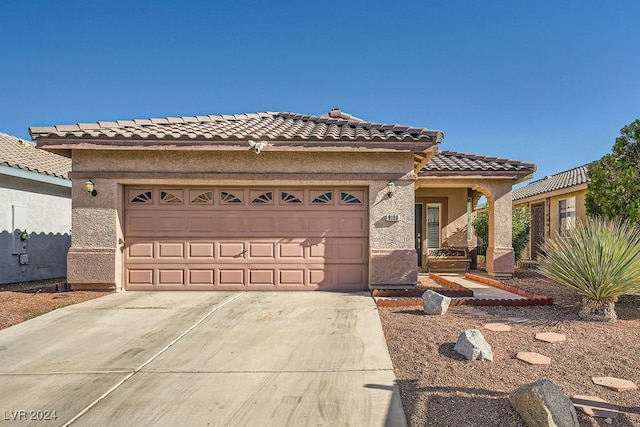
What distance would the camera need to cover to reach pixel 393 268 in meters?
8.50

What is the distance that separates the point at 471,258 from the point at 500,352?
374 inches

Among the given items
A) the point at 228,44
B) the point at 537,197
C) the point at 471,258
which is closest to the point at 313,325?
the point at 471,258

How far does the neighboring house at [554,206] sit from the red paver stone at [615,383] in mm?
11511

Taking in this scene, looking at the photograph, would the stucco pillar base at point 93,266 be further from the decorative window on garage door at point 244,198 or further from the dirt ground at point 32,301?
the decorative window on garage door at point 244,198

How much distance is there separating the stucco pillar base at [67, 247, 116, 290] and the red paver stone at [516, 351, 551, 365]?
8248 millimetres

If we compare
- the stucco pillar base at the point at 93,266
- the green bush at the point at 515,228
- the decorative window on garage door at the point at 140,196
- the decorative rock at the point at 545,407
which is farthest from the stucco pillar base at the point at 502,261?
the stucco pillar base at the point at 93,266

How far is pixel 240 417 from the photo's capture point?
10.5ft

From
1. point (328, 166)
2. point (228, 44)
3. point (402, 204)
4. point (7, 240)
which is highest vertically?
point (228, 44)

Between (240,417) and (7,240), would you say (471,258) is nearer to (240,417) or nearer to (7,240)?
(240,417)

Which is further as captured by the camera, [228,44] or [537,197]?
[537,197]

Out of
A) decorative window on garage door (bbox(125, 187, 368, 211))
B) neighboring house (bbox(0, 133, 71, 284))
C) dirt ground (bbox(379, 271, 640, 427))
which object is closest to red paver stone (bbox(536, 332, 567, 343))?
dirt ground (bbox(379, 271, 640, 427))

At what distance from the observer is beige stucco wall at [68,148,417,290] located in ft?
27.9

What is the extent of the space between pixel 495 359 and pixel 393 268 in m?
4.23

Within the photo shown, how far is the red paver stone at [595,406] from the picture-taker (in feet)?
10.2
